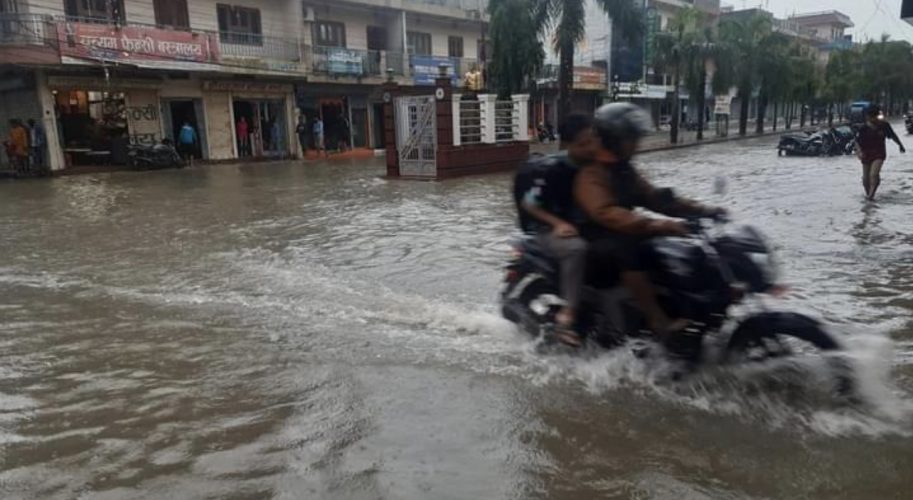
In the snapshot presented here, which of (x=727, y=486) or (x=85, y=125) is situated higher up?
(x=85, y=125)

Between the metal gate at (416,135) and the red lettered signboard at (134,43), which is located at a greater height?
the red lettered signboard at (134,43)

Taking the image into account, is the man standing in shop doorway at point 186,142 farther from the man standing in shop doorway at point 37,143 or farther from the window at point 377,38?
the window at point 377,38

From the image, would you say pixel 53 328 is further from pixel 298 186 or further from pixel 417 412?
pixel 298 186

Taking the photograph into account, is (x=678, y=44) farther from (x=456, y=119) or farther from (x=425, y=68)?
(x=456, y=119)

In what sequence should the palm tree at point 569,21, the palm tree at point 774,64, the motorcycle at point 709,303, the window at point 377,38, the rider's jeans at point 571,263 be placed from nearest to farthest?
the motorcycle at point 709,303
the rider's jeans at point 571,263
the palm tree at point 569,21
the window at point 377,38
the palm tree at point 774,64

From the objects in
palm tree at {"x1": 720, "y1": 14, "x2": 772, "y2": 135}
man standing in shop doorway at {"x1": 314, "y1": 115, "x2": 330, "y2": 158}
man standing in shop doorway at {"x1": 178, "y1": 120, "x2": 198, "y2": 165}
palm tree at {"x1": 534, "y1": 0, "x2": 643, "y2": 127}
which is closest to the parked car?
palm tree at {"x1": 720, "y1": 14, "x2": 772, "y2": 135}

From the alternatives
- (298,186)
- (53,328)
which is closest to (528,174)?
(53,328)

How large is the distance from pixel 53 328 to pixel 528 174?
391 cm

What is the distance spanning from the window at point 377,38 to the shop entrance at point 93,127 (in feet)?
38.1

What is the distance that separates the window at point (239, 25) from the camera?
2567 cm

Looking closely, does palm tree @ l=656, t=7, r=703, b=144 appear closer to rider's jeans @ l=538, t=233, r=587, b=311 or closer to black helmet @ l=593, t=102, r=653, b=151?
rider's jeans @ l=538, t=233, r=587, b=311

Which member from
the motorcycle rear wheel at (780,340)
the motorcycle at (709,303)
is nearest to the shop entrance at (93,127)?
the motorcycle at (709,303)

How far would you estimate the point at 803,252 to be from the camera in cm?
776

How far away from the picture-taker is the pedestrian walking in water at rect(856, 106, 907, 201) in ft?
34.1
